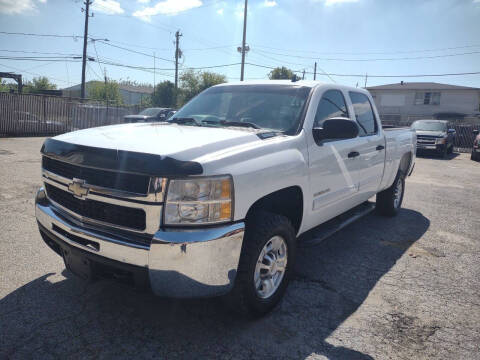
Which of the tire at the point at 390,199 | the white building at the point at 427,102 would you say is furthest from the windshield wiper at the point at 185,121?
the white building at the point at 427,102

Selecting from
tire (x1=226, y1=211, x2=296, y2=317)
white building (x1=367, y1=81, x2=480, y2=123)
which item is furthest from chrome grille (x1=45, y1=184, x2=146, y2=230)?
white building (x1=367, y1=81, x2=480, y2=123)

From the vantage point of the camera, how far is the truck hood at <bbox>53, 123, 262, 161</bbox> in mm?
2246

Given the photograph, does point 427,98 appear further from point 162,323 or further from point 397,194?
point 162,323

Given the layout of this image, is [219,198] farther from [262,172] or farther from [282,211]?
[282,211]

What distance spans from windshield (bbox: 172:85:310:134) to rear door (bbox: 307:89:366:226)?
0.22 m

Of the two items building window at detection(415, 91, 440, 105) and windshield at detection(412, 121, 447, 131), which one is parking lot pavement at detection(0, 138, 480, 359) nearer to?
windshield at detection(412, 121, 447, 131)

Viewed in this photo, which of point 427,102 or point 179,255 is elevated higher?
point 427,102

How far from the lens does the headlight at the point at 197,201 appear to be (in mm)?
2141

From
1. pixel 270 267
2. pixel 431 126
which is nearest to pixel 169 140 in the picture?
pixel 270 267

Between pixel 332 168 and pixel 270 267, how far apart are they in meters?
1.17

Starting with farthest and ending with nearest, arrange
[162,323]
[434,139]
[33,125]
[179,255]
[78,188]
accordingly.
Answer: [434,139] → [33,125] → [162,323] → [78,188] → [179,255]

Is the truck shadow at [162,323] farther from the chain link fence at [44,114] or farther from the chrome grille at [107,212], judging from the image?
the chain link fence at [44,114]

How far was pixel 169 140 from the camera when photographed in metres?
2.51

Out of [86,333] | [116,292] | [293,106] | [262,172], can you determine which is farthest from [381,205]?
[86,333]
